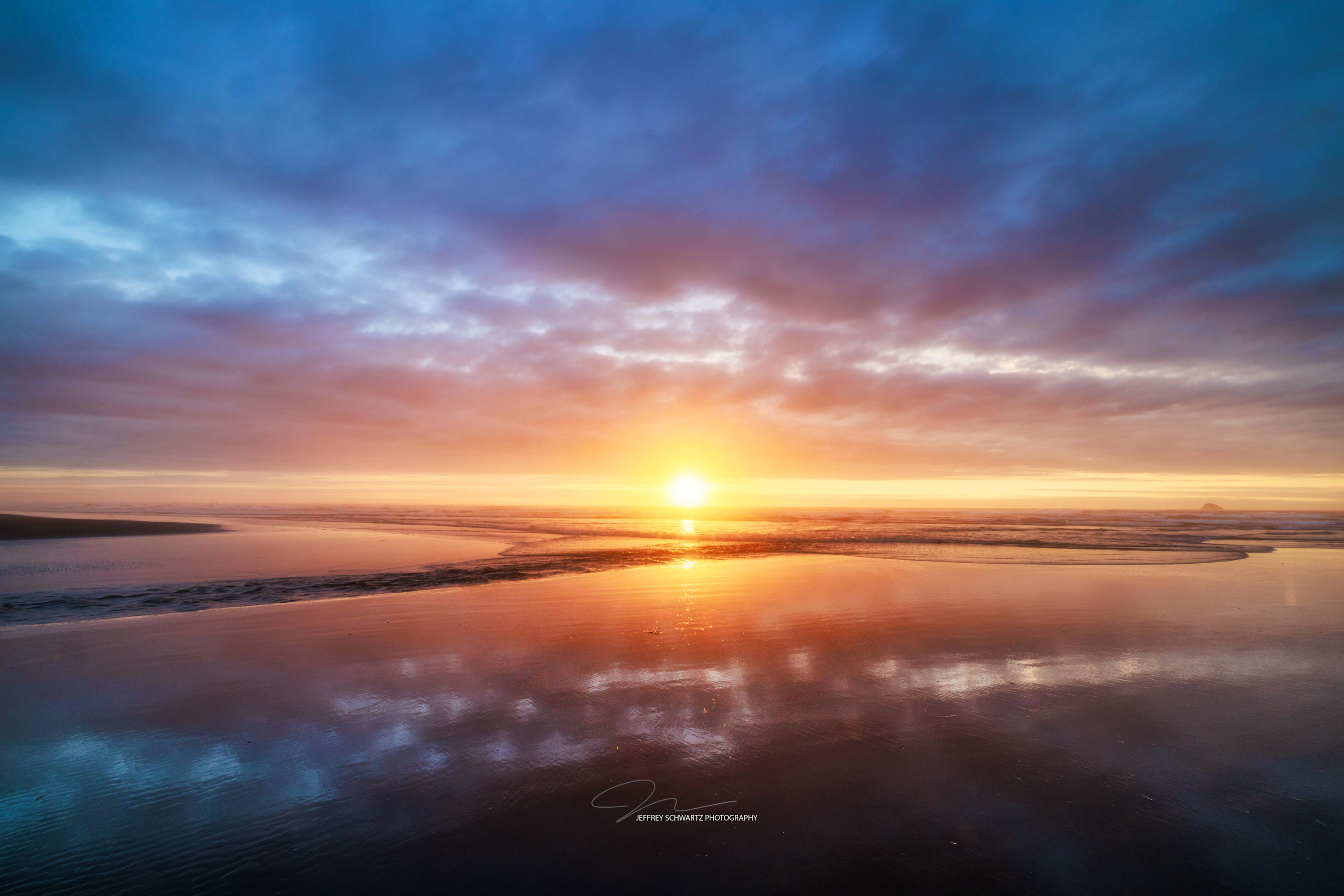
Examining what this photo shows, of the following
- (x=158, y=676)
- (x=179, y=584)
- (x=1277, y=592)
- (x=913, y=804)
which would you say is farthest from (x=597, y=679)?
(x=1277, y=592)

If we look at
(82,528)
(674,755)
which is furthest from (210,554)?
(674,755)

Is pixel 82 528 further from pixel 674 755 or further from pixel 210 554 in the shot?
pixel 674 755

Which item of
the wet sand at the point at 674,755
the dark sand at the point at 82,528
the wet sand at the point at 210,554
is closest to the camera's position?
the wet sand at the point at 674,755

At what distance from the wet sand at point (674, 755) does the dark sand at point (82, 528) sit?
27.9m

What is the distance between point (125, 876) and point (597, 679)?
192 inches

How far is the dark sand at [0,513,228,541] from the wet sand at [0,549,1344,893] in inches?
1097

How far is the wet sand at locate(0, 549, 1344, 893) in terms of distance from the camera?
13.0 ft

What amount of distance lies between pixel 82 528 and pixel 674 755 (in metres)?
44.9

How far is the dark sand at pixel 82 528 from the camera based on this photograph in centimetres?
2928

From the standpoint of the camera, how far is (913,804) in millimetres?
4684

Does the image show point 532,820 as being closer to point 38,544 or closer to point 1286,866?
point 1286,866

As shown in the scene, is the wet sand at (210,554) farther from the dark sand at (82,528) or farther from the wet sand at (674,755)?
the wet sand at (674,755)

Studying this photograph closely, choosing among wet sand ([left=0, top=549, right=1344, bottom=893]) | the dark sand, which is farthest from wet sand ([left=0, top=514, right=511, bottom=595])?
wet sand ([left=0, top=549, right=1344, bottom=893])

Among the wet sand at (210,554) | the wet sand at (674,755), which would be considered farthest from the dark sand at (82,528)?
the wet sand at (674,755)
